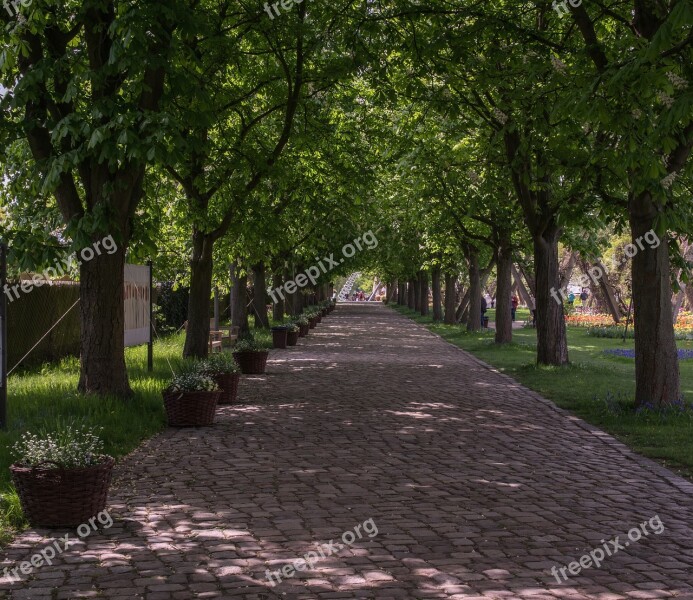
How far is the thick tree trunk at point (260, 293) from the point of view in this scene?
3206 cm

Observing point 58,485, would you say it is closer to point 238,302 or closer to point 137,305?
point 137,305

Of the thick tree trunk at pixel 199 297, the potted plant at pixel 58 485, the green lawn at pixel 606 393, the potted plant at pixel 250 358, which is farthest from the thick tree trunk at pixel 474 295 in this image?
the potted plant at pixel 58 485

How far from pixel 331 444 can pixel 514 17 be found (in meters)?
7.33

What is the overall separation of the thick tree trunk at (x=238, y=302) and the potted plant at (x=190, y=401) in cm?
1583

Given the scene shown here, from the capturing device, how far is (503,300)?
2780 centimetres

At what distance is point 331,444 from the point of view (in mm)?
10250

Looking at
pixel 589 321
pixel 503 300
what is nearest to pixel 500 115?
pixel 503 300

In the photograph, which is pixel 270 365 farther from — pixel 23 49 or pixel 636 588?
pixel 636 588

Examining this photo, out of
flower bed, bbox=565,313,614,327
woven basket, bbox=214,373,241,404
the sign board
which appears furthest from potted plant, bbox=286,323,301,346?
flower bed, bbox=565,313,614,327

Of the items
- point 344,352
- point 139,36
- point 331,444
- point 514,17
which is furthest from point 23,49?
point 344,352

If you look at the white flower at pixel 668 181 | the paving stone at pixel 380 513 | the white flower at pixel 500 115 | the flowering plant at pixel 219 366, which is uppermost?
the white flower at pixel 500 115

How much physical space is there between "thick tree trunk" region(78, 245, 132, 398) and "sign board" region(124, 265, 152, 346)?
208 centimetres

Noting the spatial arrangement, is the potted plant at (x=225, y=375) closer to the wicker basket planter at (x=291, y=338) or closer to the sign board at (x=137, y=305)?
the sign board at (x=137, y=305)

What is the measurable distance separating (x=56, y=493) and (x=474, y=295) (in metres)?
30.6
